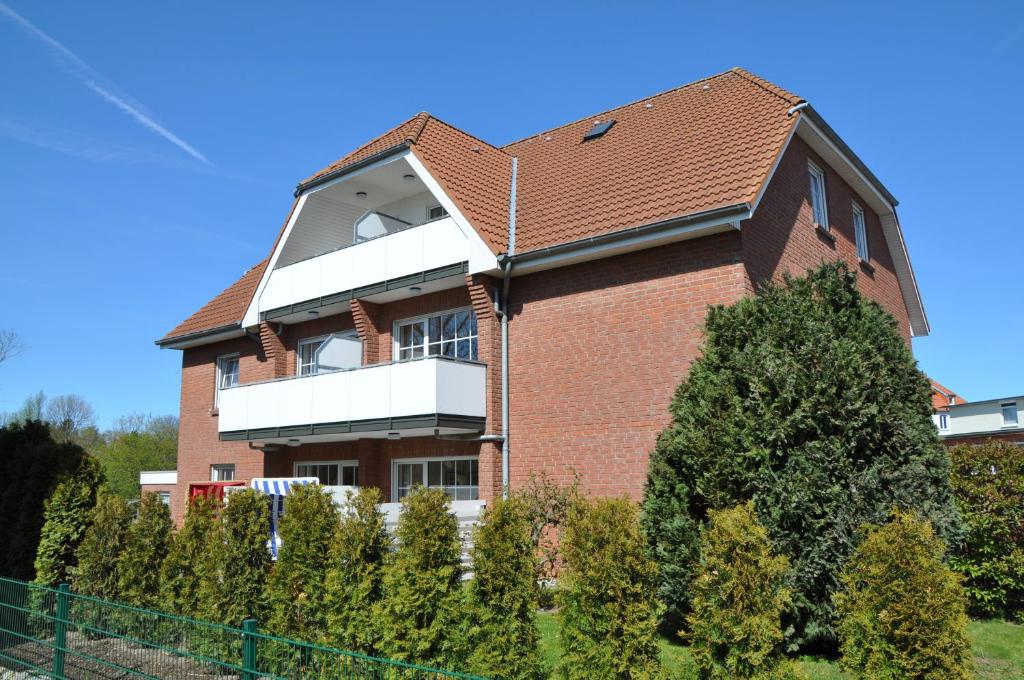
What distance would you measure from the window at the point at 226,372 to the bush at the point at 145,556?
1180 centimetres

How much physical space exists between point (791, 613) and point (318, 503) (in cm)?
543

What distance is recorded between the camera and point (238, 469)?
2081 centimetres

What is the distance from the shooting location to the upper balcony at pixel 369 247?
1533 centimetres

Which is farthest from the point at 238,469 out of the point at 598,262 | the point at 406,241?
the point at 598,262

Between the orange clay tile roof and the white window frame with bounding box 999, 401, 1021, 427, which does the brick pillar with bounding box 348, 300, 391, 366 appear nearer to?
the orange clay tile roof

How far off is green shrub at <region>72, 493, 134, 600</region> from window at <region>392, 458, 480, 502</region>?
5857mm

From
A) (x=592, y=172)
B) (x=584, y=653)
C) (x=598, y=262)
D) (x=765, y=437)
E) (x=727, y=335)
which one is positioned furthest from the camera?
(x=592, y=172)

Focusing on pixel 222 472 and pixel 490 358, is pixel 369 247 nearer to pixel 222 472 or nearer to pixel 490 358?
pixel 490 358

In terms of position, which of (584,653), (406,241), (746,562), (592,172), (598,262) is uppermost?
(592,172)

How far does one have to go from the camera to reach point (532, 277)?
48.8 feet

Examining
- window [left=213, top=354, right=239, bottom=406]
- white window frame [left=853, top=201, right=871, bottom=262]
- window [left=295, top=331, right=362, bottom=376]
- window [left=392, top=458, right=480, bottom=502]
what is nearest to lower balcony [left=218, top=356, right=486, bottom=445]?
window [left=295, top=331, right=362, bottom=376]

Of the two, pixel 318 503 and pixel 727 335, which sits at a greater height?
pixel 727 335

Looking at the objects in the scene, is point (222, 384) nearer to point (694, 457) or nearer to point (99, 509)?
point (99, 509)

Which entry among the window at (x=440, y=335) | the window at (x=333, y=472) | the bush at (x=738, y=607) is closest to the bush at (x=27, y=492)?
the window at (x=333, y=472)
